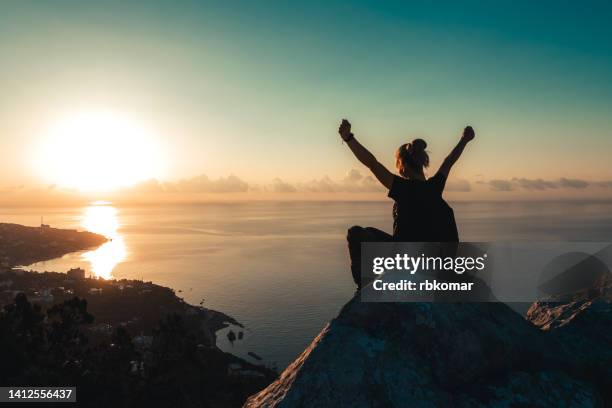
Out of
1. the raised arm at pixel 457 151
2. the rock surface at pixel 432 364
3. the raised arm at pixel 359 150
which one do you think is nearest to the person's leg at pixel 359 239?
the rock surface at pixel 432 364

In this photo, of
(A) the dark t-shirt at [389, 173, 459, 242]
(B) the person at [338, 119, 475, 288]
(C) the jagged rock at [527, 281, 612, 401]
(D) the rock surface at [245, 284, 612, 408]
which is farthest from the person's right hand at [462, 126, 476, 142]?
(C) the jagged rock at [527, 281, 612, 401]

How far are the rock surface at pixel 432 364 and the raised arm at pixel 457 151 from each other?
1.93 metres

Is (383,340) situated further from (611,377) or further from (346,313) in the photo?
(611,377)

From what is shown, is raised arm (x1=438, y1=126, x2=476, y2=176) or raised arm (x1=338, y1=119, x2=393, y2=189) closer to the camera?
raised arm (x1=338, y1=119, x2=393, y2=189)

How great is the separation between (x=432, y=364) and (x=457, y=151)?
309 centimetres

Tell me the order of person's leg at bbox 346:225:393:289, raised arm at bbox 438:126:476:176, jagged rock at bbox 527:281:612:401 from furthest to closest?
person's leg at bbox 346:225:393:289 → jagged rock at bbox 527:281:612:401 → raised arm at bbox 438:126:476:176

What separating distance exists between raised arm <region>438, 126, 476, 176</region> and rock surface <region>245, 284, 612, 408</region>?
1926 millimetres

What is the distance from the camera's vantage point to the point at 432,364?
4574 mm

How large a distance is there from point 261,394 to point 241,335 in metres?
90.8

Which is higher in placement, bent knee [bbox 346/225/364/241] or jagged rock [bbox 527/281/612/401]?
bent knee [bbox 346/225/364/241]

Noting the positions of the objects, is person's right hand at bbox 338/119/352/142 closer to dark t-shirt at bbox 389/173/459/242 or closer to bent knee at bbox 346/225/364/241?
dark t-shirt at bbox 389/173/459/242

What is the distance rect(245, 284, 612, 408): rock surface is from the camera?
4.14 meters

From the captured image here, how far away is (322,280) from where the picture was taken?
13038 centimetres

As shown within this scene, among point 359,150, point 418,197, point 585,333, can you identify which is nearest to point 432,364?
point 418,197
